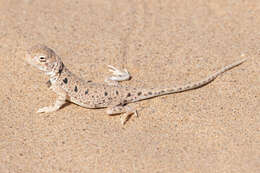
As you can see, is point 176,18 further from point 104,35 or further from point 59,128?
point 59,128

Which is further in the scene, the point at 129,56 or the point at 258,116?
the point at 129,56

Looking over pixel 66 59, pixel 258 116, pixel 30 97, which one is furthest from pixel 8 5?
pixel 258 116

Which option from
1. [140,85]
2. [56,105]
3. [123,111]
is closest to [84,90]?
[56,105]

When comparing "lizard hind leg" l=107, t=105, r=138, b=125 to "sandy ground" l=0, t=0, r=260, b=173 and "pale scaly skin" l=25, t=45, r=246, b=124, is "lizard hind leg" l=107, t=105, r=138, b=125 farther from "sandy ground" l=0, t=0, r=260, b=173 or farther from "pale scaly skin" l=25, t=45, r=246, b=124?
"sandy ground" l=0, t=0, r=260, b=173

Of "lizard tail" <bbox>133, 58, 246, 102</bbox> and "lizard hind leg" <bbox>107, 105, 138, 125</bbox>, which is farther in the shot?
"lizard tail" <bbox>133, 58, 246, 102</bbox>

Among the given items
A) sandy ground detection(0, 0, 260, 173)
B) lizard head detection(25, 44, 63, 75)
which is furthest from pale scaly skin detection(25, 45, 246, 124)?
sandy ground detection(0, 0, 260, 173)

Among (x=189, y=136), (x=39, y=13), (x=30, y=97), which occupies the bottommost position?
(x=189, y=136)
